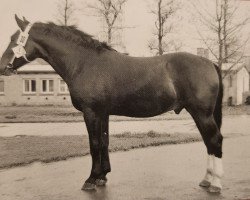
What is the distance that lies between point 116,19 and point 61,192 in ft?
13.1

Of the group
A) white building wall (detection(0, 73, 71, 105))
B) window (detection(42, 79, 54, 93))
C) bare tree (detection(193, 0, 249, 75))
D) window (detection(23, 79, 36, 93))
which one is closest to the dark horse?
bare tree (detection(193, 0, 249, 75))

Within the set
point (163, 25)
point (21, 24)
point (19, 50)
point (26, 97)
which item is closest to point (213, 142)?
point (19, 50)

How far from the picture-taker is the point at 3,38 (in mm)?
7723

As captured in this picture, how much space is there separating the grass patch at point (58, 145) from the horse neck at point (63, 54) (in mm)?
2697

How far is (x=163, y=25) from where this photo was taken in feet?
30.7

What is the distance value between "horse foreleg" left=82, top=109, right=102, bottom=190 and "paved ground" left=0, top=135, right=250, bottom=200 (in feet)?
0.52

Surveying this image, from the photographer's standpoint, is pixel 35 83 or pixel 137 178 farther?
pixel 35 83

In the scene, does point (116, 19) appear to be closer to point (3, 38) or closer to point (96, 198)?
point (3, 38)

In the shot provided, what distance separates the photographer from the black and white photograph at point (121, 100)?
5914 mm

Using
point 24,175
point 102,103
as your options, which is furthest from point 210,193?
point 24,175

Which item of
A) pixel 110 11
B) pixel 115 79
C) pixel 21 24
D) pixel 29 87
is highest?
pixel 110 11

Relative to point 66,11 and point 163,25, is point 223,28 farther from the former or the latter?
point 66,11

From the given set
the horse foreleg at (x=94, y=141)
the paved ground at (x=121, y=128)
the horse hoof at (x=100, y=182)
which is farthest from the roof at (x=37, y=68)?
the horse foreleg at (x=94, y=141)

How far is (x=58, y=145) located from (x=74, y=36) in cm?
476
